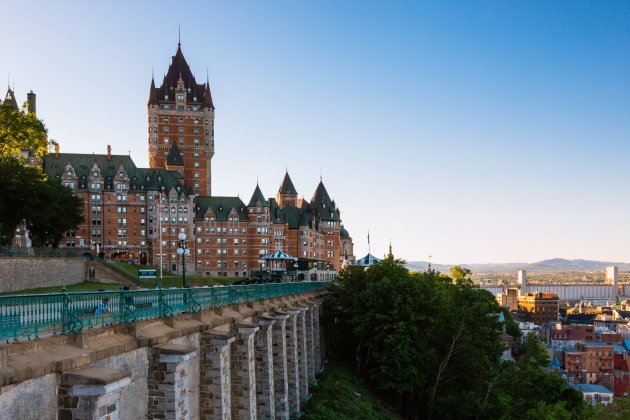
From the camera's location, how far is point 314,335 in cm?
4909

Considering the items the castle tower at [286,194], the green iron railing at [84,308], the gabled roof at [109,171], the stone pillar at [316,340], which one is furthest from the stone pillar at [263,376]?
the castle tower at [286,194]

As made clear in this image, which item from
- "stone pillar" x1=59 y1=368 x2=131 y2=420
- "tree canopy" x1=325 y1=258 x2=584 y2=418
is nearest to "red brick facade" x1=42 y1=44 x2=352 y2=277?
"tree canopy" x1=325 y1=258 x2=584 y2=418

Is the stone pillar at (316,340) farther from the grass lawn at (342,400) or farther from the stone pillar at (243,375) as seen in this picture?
the stone pillar at (243,375)

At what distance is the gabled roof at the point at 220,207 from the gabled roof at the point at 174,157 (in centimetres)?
854

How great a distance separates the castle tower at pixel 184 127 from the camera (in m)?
132

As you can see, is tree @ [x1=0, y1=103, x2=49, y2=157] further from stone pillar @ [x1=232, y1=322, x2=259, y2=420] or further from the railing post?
the railing post

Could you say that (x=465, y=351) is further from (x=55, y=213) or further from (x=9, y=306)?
(x=9, y=306)

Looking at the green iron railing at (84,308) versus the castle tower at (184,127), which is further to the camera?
the castle tower at (184,127)

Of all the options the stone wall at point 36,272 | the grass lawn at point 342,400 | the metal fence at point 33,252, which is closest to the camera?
the grass lawn at point 342,400

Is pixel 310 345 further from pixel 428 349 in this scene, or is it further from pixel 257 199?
pixel 257 199

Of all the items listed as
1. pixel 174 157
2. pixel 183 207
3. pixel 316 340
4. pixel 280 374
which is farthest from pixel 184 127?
pixel 280 374

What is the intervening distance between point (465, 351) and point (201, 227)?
78.9m

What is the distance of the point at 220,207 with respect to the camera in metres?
127

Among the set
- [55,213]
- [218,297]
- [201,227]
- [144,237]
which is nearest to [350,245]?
[201,227]
